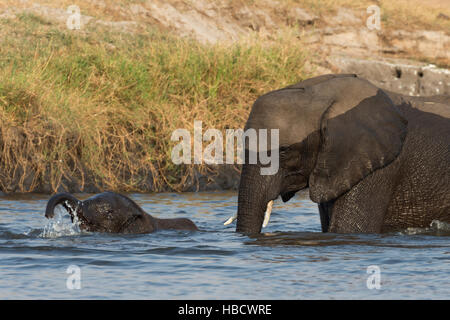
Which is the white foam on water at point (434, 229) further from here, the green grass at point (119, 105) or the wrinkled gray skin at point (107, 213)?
the green grass at point (119, 105)

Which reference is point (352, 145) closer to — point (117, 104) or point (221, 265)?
point (221, 265)

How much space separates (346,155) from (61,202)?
8.27ft

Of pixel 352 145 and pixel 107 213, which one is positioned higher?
pixel 352 145

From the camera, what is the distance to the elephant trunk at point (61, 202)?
756 centimetres

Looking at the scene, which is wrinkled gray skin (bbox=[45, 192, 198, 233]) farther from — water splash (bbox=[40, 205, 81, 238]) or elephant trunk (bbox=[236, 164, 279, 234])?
elephant trunk (bbox=[236, 164, 279, 234])

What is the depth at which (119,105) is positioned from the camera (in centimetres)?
1513

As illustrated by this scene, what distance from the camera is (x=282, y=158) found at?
7.68 m

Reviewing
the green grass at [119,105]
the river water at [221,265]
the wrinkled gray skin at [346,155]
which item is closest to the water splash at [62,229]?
the river water at [221,265]

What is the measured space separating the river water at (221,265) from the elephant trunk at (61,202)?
358mm

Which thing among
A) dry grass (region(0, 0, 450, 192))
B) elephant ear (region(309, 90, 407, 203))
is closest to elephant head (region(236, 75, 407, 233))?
elephant ear (region(309, 90, 407, 203))

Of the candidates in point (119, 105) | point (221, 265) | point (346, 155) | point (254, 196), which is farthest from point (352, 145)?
point (119, 105)
